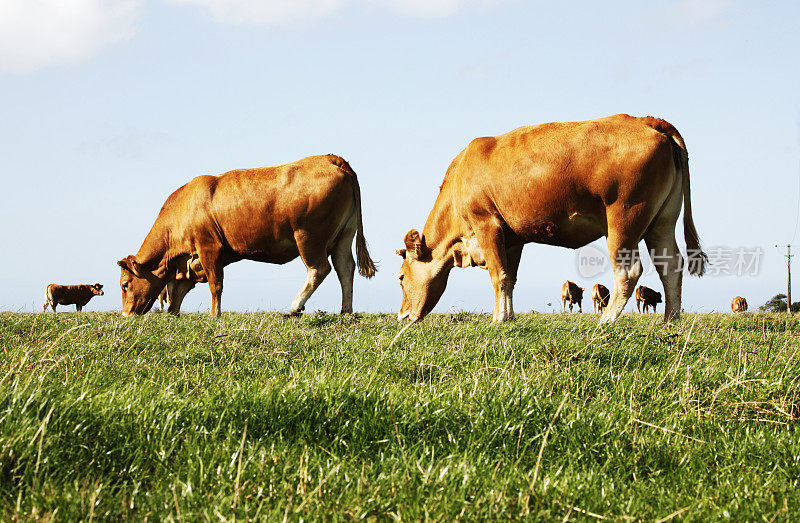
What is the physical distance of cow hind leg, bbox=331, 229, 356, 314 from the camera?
43.8 ft

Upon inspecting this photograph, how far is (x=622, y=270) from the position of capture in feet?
30.1

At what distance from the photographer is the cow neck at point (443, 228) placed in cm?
1132

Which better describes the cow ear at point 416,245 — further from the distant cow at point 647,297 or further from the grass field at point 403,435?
the distant cow at point 647,297

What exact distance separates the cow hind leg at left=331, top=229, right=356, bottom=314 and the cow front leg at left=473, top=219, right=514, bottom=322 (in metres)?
3.48

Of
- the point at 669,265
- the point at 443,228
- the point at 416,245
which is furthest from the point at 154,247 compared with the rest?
the point at 669,265

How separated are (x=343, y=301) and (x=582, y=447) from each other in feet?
32.3

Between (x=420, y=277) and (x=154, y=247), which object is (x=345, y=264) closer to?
(x=420, y=277)

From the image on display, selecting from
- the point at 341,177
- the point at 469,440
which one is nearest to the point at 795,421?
the point at 469,440

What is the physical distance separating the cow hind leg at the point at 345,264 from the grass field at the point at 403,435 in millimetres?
7310

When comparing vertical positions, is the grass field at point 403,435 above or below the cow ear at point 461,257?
below

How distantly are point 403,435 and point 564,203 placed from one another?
6.41m

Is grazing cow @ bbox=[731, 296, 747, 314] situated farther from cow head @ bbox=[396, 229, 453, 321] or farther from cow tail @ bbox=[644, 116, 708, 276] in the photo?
cow head @ bbox=[396, 229, 453, 321]

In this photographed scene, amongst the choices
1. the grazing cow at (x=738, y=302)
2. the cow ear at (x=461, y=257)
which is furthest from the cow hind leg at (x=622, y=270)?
the grazing cow at (x=738, y=302)

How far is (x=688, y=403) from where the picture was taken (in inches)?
183
